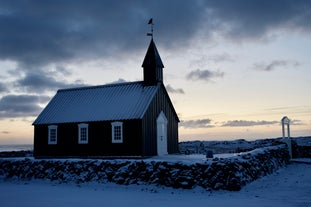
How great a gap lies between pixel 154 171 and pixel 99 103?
16173 millimetres

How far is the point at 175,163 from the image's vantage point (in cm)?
1652

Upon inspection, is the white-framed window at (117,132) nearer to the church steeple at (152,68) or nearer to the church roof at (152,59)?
the church steeple at (152,68)

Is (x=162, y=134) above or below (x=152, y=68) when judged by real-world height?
below

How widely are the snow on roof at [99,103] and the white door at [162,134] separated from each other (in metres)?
2.61

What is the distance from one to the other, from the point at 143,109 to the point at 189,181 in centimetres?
1294

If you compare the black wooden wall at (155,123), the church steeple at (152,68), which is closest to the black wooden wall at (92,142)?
the black wooden wall at (155,123)

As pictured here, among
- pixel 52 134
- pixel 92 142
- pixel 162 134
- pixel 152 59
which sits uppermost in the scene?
pixel 152 59

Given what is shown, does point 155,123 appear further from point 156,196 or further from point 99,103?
point 156,196

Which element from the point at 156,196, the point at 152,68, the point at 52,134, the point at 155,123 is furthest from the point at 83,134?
the point at 156,196

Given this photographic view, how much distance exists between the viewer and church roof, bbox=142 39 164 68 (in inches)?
1227

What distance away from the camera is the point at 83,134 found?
30.2 m

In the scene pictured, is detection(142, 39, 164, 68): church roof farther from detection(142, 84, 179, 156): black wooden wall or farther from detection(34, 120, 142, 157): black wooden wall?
detection(34, 120, 142, 157): black wooden wall

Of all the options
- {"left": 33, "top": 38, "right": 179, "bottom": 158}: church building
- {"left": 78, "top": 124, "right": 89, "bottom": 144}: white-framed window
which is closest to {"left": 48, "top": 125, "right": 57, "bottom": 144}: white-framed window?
{"left": 33, "top": 38, "right": 179, "bottom": 158}: church building

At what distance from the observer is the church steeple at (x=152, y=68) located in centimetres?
3098
